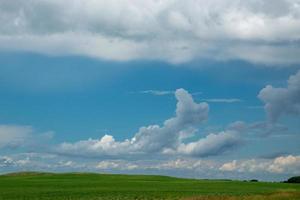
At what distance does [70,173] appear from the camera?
15188 cm

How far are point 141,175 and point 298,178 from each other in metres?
50.9

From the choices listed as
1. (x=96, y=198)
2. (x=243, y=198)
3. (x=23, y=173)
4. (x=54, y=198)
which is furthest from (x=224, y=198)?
(x=23, y=173)

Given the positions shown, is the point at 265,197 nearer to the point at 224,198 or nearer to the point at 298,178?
the point at 224,198

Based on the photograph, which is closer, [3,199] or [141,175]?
[3,199]

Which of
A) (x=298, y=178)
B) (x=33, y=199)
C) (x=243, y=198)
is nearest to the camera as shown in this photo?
(x=243, y=198)

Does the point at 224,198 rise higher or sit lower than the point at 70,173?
lower

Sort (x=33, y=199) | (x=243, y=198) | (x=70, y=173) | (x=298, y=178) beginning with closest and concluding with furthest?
(x=243, y=198), (x=33, y=199), (x=70, y=173), (x=298, y=178)

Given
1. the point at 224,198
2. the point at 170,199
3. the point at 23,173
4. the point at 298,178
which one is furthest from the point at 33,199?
the point at 298,178

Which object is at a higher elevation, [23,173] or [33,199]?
[23,173]

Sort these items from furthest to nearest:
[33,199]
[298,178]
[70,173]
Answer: [298,178] < [70,173] < [33,199]

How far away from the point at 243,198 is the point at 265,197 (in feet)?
10.1

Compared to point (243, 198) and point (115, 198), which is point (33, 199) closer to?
point (115, 198)

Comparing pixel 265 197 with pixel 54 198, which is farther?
pixel 54 198

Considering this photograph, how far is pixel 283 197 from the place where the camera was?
2454 inches
